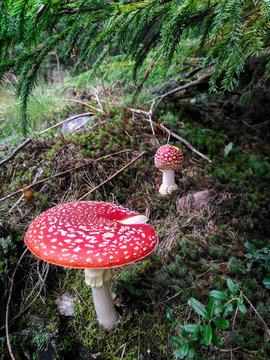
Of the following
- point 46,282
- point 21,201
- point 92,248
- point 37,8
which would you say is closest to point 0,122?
point 21,201

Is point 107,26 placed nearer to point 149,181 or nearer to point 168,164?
point 168,164

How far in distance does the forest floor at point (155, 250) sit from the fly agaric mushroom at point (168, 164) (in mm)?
137

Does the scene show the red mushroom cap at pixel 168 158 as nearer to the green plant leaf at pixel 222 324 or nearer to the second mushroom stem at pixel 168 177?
the second mushroom stem at pixel 168 177

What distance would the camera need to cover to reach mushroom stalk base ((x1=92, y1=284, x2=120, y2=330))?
2154mm

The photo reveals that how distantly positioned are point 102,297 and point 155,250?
0.80 metres

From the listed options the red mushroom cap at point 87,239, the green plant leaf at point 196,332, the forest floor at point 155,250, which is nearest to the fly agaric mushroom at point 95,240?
the red mushroom cap at point 87,239

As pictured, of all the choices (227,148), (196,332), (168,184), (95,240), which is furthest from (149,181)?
(196,332)

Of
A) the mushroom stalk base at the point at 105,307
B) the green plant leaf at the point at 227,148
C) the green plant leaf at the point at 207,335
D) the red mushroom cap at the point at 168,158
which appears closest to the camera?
the green plant leaf at the point at 207,335

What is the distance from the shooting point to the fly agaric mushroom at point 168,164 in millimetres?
3123

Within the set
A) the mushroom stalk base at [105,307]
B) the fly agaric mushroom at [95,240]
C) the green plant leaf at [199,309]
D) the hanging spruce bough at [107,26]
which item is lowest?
the mushroom stalk base at [105,307]

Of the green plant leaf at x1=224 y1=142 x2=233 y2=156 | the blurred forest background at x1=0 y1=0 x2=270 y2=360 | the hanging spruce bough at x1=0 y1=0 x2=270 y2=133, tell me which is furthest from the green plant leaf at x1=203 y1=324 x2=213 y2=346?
the green plant leaf at x1=224 y1=142 x2=233 y2=156

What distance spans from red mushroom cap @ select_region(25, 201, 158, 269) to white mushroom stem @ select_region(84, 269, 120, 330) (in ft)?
1.42

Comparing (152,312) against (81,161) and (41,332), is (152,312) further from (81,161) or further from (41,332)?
(81,161)

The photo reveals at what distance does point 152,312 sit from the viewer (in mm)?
2260
